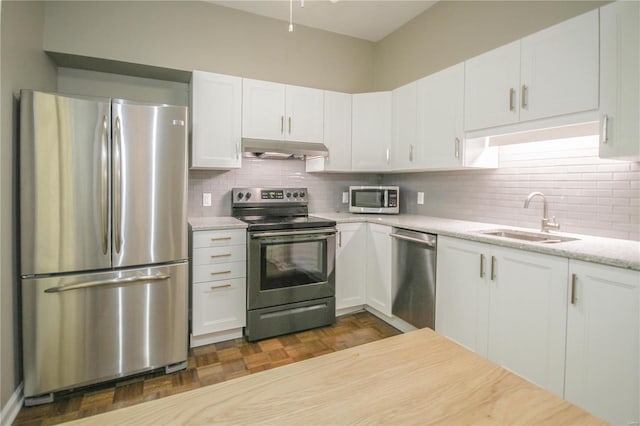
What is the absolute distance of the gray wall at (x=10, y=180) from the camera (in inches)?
68.6

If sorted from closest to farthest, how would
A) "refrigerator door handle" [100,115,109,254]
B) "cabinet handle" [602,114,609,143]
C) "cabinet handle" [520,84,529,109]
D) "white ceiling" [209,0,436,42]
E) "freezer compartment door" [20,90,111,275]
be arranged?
"cabinet handle" [602,114,609,143]
"freezer compartment door" [20,90,111,275]
"refrigerator door handle" [100,115,109,254]
"cabinet handle" [520,84,529,109]
"white ceiling" [209,0,436,42]

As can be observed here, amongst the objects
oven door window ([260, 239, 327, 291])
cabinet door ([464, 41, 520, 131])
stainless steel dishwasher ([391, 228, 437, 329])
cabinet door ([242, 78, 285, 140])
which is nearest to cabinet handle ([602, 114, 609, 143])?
cabinet door ([464, 41, 520, 131])

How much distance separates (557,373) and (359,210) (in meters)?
2.12

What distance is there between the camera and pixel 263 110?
10.0ft

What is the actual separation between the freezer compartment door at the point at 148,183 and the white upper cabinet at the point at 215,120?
1.90 feet

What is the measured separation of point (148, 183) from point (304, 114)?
1606 millimetres

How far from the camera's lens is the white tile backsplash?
6.63 feet

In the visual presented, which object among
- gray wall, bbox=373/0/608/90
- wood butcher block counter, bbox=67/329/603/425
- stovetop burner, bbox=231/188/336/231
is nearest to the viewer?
wood butcher block counter, bbox=67/329/603/425

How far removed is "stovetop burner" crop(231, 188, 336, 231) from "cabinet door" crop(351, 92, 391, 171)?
0.67 metres

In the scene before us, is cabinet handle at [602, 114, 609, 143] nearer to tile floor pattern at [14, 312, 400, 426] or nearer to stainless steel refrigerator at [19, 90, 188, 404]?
tile floor pattern at [14, 312, 400, 426]

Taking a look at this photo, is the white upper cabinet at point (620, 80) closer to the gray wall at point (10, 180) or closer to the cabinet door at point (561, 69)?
the cabinet door at point (561, 69)

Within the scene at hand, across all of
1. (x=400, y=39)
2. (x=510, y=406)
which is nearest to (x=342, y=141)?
(x=400, y=39)

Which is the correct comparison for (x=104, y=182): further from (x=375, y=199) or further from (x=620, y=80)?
(x=620, y=80)

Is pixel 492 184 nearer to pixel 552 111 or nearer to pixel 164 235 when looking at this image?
pixel 552 111
